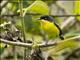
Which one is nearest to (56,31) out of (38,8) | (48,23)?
(48,23)

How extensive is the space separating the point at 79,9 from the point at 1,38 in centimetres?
83

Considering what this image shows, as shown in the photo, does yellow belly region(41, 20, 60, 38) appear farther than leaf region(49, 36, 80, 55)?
Yes

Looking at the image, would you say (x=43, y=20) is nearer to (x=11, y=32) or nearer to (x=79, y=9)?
(x=11, y=32)

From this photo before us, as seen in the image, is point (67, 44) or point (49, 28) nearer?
point (67, 44)

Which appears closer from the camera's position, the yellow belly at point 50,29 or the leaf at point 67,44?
the leaf at point 67,44

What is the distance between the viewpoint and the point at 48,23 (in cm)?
146

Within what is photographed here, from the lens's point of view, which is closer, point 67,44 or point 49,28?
point 67,44

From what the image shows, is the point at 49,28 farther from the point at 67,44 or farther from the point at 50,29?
the point at 67,44

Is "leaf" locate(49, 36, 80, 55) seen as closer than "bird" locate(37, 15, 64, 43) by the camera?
Yes

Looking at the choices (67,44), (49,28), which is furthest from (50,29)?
(67,44)

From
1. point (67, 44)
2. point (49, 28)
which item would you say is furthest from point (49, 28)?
point (67, 44)

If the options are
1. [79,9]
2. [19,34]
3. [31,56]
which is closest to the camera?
[31,56]

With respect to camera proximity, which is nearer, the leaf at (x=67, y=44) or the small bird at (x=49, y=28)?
the leaf at (x=67, y=44)

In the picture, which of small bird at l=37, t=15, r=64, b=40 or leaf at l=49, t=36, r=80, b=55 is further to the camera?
small bird at l=37, t=15, r=64, b=40
